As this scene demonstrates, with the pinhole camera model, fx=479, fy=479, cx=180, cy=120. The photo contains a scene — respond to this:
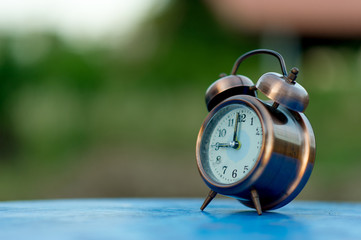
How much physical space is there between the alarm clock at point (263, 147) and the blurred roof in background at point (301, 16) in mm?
7328

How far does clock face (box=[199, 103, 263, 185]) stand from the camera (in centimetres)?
153

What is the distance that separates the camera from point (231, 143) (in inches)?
62.4

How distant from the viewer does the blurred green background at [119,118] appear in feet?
22.4

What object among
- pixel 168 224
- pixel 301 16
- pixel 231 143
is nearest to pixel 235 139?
pixel 231 143

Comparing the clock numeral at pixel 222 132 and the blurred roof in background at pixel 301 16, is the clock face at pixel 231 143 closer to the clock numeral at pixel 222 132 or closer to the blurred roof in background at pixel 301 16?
the clock numeral at pixel 222 132

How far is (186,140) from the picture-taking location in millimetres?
7199

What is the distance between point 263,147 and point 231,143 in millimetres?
161

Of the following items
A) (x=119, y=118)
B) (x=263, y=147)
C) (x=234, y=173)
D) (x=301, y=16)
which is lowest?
(x=119, y=118)

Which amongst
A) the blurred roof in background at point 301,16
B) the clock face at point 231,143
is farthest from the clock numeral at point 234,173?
the blurred roof in background at point 301,16

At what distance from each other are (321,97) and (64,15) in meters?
4.95

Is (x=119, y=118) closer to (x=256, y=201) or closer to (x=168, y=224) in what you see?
(x=256, y=201)

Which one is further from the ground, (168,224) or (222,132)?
(222,132)

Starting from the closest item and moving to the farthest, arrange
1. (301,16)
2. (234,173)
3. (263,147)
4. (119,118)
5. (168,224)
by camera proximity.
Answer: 1. (168,224)
2. (263,147)
3. (234,173)
4. (119,118)
5. (301,16)

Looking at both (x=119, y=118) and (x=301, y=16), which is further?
(x=301, y=16)
